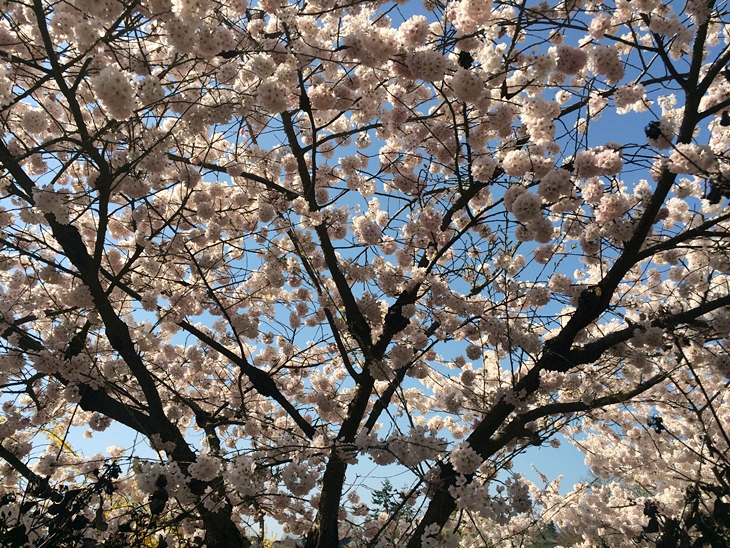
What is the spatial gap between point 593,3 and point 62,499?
541 centimetres

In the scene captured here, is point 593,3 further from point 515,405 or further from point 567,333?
point 515,405

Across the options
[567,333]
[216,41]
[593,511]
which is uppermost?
[216,41]

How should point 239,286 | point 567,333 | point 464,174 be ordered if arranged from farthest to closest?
point 239,286
point 464,174
point 567,333

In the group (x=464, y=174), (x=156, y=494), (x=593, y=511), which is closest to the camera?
(x=156, y=494)

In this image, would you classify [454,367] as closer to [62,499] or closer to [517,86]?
[517,86]

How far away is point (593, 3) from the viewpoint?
4.08 meters

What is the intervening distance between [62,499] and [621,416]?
8.05 m

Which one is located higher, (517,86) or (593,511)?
(517,86)

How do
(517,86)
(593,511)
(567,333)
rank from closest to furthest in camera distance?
(567,333) → (517,86) → (593,511)

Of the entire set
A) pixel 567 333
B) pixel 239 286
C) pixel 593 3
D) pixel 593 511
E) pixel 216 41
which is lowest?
pixel 593 511

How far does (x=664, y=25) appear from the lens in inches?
162

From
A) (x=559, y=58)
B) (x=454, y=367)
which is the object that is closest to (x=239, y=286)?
(x=454, y=367)

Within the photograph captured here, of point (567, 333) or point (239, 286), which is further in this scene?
point (239, 286)

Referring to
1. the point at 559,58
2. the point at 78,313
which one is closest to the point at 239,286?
the point at 78,313
